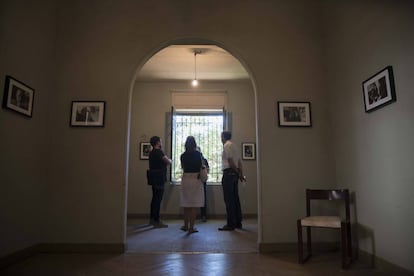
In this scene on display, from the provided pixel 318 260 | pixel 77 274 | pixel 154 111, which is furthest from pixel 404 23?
pixel 154 111

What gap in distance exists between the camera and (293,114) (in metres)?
3.34

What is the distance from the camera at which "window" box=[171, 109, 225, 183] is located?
6.18 metres

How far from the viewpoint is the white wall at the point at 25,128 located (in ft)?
8.29

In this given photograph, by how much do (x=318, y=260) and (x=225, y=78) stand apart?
4.24 meters

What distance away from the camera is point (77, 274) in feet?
7.78

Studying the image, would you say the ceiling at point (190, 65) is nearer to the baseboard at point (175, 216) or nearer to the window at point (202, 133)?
the window at point (202, 133)

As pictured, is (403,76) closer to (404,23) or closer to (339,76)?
(404,23)

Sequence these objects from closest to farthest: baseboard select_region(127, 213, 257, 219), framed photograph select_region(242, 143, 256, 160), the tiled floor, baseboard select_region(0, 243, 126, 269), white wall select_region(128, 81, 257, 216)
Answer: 1. baseboard select_region(0, 243, 126, 269)
2. the tiled floor
3. baseboard select_region(127, 213, 257, 219)
4. white wall select_region(128, 81, 257, 216)
5. framed photograph select_region(242, 143, 256, 160)

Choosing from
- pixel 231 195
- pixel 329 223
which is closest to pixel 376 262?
pixel 329 223

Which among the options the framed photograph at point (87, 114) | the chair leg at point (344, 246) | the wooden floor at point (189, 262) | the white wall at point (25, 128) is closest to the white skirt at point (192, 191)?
the wooden floor at point (189, 262)

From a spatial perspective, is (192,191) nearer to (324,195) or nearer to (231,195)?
(231,195)

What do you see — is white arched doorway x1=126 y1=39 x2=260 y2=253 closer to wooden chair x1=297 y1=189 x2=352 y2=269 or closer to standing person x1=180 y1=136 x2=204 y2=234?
standing person x1=180 y1=136 x2=204 y2=234

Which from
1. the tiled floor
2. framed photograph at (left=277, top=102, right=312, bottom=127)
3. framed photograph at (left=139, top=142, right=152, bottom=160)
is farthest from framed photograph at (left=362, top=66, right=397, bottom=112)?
framed photograph at (left=139, top=142, right=152, bottom=160)

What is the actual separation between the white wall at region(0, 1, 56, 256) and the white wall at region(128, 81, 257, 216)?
Answer: 2914 millimetres
